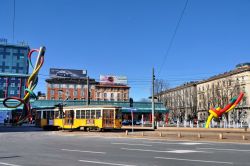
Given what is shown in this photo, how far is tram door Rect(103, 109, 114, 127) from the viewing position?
30375mm

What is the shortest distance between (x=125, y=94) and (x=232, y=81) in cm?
5219

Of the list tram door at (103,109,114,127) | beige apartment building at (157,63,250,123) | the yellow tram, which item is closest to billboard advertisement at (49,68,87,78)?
beige apartment building at (157,63,250,123)

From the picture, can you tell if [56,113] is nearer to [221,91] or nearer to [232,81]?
[221,91]

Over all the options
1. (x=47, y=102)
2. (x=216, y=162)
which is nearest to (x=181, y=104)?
(x=47, y=102)

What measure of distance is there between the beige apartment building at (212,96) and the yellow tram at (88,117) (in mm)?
42426

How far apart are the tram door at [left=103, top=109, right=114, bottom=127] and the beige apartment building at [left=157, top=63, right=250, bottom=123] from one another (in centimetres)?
4252

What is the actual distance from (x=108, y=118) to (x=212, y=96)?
57.7 m

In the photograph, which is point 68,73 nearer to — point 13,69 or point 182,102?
point 13,69

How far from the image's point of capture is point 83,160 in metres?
10.8

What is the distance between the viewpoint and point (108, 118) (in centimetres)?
3061

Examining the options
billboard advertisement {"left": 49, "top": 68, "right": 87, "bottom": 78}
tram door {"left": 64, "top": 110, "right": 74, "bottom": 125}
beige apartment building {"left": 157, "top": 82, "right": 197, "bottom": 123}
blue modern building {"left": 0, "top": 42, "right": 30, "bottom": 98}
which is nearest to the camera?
tram door {"left": 64, "top": 110, "right": 74, "bottom": 125}

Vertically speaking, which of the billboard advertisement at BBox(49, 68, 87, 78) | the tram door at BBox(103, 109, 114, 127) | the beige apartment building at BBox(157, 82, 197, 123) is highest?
the billboard advertisement at BBox(49, 68, 87, 78)

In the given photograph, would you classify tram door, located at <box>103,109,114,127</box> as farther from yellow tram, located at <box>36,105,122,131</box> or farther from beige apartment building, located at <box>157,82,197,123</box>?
beige apartment building, located at <box>157,82,197,123</box>

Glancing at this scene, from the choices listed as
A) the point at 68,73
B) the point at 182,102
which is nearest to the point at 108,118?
the point at 182,102
